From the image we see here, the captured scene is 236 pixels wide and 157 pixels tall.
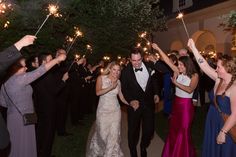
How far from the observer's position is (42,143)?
7559mm

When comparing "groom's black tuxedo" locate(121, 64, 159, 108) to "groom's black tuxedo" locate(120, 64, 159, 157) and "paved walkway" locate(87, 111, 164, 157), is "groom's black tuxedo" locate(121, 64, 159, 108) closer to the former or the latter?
"groom's black tuxedo" locate(120, 64, 159, 157)

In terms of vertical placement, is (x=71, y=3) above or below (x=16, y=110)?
Result: above

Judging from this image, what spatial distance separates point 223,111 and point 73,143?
15.9ft

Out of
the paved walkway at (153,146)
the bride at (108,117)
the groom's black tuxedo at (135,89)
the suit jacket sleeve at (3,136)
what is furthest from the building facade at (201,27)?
the suit jacket sleeve at (3,136)

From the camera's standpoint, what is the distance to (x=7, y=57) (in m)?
3.95

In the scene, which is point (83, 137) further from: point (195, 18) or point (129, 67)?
point (195, 18)

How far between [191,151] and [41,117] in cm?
297

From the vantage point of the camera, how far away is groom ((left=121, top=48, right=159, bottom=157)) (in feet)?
25.0

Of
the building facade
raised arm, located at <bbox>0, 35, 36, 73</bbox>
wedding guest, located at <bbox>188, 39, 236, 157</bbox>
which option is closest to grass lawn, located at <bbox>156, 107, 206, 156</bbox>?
wedding guest, located at <bbox>188, 39, 236, 157</bbox>

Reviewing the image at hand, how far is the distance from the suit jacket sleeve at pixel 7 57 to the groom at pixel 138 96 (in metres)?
3.82

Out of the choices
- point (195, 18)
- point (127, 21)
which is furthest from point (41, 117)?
point (195, 18)

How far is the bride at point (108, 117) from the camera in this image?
7652mm

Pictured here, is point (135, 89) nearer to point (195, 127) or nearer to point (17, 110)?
point (17, 110)

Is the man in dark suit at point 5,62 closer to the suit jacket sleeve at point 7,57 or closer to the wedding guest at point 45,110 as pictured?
the suit jacket sleeve at point 7,57
